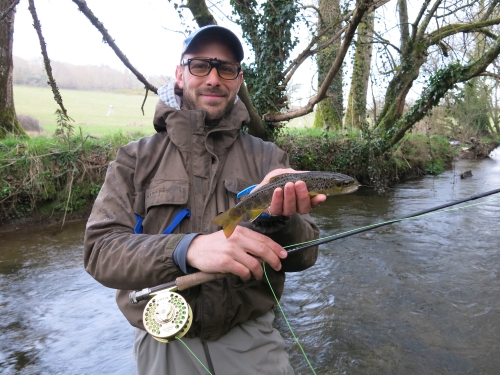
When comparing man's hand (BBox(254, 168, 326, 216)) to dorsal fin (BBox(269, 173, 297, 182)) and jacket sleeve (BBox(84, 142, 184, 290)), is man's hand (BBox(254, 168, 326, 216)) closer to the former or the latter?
dorsal fin (BBox(269, 173, 297, 182))

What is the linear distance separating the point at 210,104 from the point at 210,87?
108mm

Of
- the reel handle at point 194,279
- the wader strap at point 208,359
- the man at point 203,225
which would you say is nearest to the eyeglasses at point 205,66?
the man at point 203,225

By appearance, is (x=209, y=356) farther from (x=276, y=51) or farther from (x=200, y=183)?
(x=276, y=51)

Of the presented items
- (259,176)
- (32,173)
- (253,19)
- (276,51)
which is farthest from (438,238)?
(32,173)

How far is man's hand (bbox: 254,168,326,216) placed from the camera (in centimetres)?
172

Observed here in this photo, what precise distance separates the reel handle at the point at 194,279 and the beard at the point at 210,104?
1069 mm

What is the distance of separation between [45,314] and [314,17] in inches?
306

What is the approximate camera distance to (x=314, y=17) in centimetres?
840

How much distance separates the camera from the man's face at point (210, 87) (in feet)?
7.97

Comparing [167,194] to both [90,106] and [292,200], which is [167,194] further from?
[90,106]

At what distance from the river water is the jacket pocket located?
2.86 meters

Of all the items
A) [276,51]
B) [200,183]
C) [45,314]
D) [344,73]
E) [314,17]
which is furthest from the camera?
[344,73]

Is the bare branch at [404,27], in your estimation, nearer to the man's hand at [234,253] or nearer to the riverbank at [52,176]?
the riverbank at [52,176]

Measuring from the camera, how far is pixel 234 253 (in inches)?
66.7
